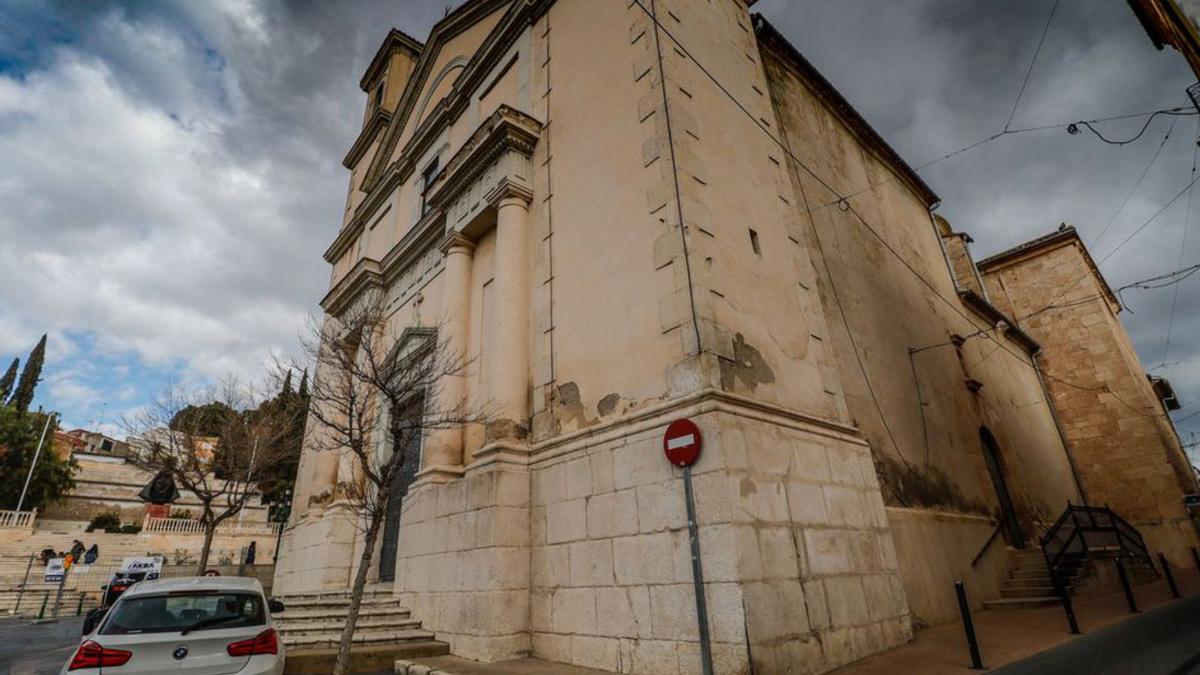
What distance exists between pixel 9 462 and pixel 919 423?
176 ft

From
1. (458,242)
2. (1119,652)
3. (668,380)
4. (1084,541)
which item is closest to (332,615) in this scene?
(668,380)

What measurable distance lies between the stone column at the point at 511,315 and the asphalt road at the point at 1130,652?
21.9 feet

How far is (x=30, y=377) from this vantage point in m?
52.1

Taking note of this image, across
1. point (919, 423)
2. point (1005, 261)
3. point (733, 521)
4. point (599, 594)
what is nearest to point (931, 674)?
point (733, 521)

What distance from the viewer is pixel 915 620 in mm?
7746

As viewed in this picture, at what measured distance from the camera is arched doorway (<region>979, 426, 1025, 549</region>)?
13695 millimetres

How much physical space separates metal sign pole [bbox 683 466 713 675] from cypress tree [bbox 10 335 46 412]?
70533 millimetres

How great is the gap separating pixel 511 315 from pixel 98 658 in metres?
6.29

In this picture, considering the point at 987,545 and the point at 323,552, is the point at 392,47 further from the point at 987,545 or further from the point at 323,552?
the point at 987,545

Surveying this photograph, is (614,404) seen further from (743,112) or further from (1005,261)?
(1005,261)

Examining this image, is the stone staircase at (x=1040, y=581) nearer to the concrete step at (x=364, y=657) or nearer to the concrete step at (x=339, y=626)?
the concrete step at (x=364, y=657)

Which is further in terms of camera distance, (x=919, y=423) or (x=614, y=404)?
(x=919, y=423)

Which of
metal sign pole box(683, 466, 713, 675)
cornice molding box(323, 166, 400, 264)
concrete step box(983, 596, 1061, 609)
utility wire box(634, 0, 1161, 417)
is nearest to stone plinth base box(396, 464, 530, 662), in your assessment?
metal sign pole box(683, 466, 713, 675)

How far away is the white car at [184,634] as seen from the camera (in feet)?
14.3
